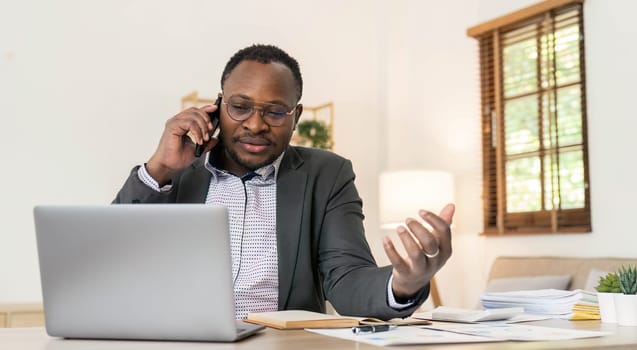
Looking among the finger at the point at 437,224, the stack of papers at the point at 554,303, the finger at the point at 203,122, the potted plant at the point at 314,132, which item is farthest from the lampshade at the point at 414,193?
the finger at the point at 437,224

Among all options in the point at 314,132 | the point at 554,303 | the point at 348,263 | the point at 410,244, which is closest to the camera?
the point at 410,244

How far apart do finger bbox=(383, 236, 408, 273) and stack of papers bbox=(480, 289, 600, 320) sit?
21.7 inches

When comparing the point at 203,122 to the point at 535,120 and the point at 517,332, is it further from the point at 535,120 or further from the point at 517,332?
the point at 535,120

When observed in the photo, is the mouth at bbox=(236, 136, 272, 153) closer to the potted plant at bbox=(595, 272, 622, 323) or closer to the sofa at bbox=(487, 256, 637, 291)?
the potted plant at bbox=(595, 272, 622, 323)

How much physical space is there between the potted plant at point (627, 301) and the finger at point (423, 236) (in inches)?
21.2

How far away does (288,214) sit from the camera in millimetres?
1977

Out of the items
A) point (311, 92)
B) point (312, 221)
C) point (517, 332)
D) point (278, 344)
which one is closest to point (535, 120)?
point (311, 92)

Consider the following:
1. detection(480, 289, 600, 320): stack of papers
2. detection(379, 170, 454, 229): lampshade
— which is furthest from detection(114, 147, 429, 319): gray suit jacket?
detection(379, 170, 454, 229): lampshade

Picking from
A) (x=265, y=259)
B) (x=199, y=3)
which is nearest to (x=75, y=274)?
(x=265, y=259)

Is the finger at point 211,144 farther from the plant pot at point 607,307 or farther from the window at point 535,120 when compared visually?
the window at point 535,120

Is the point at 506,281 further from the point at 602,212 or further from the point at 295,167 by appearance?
the point at 295,167

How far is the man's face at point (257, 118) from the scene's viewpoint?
1.94 m

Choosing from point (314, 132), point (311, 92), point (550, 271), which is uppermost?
point (311, 92)

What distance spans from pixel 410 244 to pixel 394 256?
0.05 metres
